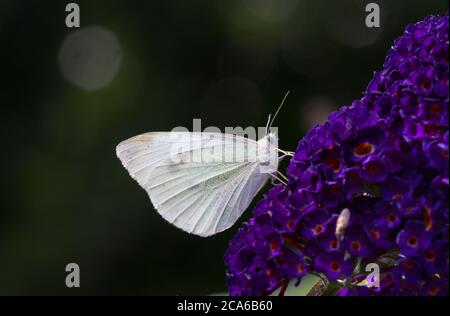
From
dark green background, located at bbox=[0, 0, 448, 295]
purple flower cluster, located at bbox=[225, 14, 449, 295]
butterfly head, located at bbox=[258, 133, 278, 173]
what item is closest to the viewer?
purple flower cluster, located at bbox=[225, 14, 449, 295]

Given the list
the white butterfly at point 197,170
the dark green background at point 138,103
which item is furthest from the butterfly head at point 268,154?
the dark green background at point 138,103

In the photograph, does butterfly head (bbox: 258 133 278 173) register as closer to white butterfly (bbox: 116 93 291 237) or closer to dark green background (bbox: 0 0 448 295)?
white butterfly (bbox: 116 93 291 237)

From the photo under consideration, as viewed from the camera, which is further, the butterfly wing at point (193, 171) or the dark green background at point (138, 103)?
the dark green background at point (138, 103)

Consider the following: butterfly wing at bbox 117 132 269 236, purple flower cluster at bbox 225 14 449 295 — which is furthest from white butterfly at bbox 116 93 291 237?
purple flower cluster at bbox 225 14 449 295

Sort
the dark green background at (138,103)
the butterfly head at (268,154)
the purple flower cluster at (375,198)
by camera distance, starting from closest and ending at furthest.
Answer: the purple flower cluster at (375,198), the butterfly head at (268,154), the dark green background at (138,103)

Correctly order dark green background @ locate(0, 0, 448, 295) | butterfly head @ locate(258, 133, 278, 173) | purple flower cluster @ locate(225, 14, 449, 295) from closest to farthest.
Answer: purple flower cluster @ locate(225, 14, 449, 295) → butterfly head @ locate(258, 133, 278, 173) → dark green background @ locate(0, 0, 448, 295)

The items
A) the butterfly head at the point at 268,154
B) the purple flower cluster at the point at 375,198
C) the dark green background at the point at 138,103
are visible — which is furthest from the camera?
the dark green background at the point at 138,103

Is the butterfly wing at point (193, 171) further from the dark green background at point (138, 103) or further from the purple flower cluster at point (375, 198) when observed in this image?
the dark green background at point (138, 103)

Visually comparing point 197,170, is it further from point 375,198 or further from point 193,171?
point 375,198

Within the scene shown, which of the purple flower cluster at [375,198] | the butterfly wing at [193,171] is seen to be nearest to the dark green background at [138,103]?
the butterfly wing at [193,171]
